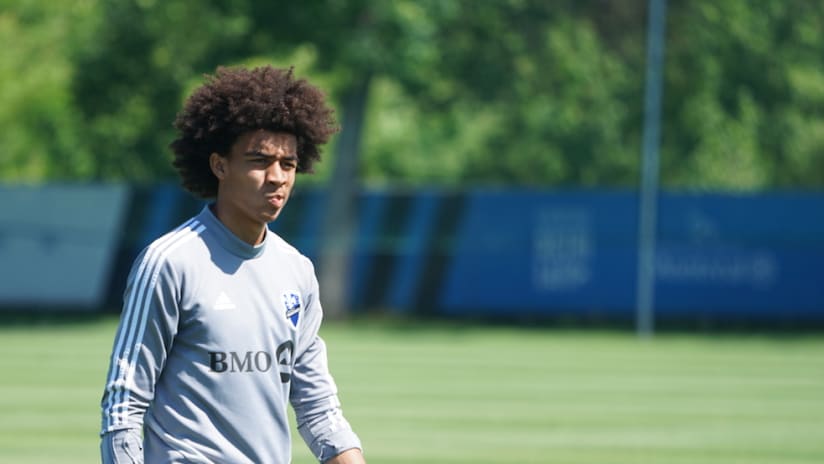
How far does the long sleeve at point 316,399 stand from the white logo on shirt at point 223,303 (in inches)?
15.9

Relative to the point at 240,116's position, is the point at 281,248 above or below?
below

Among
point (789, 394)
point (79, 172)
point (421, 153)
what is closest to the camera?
point (789, 394)

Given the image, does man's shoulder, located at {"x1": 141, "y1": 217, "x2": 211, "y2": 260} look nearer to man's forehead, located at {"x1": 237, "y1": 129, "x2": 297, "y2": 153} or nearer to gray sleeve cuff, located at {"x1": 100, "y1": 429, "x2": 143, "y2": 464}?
man's forehead, located at {"x1": 237, "y1": 129, "x2": 297, "y2": 153}

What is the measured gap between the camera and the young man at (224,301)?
4.70 metres

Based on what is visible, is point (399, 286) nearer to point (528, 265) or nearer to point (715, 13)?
point (528, 265)

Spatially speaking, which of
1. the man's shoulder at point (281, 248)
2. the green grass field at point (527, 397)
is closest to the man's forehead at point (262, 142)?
the man's shoulder at point (281, 248)

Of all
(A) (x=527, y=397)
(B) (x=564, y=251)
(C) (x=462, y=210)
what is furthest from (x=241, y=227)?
(C) (x=462, y=210)

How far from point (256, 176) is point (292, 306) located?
1.45ft

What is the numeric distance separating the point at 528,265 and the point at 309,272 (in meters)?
26.9

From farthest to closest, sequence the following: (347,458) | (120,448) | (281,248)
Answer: (347,458)
(281,248)
(120,448)

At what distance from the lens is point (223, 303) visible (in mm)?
4812

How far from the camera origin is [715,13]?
42.8 meters

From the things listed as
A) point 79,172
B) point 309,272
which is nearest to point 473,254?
point 79,172

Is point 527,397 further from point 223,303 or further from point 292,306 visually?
point 223,303
